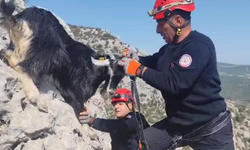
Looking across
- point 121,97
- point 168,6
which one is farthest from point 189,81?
point 121,97

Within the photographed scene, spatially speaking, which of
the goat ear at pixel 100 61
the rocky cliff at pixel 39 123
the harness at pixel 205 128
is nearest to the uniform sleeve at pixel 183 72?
the harness at pixel 205 128

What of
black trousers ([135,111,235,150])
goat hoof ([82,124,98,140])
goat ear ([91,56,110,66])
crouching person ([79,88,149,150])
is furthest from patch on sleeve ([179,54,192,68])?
goat hoof ([82,124,98,140])

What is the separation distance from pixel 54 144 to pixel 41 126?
1.19 ft

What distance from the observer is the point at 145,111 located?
17.6 metres

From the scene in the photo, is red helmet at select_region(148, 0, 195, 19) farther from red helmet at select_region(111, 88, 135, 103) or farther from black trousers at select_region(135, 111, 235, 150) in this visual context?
red helmet at select_region(111, 88, 135, 103)

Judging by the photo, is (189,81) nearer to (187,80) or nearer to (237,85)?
(187,80)

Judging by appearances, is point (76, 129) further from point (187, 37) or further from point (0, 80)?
point (187, 37)

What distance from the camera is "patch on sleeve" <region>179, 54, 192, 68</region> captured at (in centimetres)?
309

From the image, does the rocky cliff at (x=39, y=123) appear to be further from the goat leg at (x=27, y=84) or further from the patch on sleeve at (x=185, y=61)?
the patch on sleeve at (x=185, y=61)

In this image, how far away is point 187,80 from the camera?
3.12 m

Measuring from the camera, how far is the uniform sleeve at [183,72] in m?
3.10

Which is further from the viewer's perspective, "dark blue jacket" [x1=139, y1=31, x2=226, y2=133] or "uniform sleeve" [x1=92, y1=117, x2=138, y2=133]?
"uniform sleeve" [x1=92, y1=117, x2=138, y2=133]

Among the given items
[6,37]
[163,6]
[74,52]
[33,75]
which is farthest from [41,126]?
[163,6]

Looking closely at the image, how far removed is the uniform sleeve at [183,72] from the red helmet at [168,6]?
421 millimetres
